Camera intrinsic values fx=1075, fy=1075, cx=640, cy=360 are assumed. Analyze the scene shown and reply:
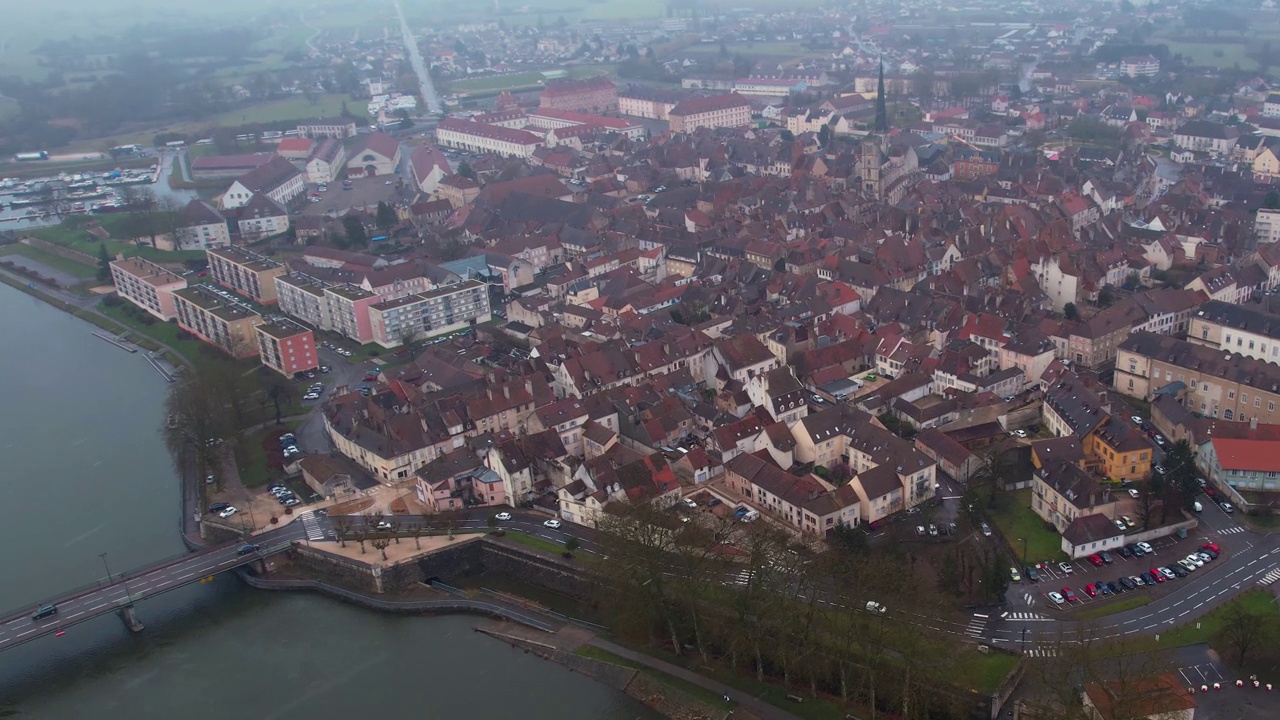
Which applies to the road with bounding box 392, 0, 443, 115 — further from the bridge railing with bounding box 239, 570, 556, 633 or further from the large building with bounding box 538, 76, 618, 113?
the bridge railing with bounding box 239, 570, 556, 633

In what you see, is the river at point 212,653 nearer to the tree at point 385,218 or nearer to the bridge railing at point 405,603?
the bridge railing at point 405,603

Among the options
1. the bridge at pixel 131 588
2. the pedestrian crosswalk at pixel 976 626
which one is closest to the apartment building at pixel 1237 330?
the pedestrian crosswalk at pixel 976 626

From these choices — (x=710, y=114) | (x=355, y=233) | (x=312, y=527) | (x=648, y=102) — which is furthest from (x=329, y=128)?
(x=312, y=527)

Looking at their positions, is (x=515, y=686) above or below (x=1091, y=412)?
below

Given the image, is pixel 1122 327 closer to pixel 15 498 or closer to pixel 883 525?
pixel 883 525

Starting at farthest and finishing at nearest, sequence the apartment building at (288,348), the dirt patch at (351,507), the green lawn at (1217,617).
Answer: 1. the apartment building at (288,348)
2. the dirt patch at (351,507)
3. the green lawn at (1217,617)

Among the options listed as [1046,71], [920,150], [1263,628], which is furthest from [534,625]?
[1046,71]

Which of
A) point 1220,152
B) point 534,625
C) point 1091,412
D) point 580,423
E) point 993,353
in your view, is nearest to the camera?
point 534,625

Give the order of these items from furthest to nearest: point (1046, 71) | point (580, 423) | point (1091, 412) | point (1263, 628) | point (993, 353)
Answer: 1. point (1046, 71)
2. point (993, 353)
3. point (580, 423)
4. point (1091, 412)
5. point (1263, 628)
